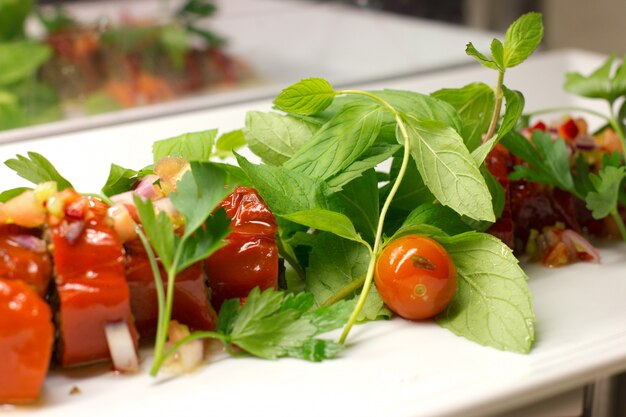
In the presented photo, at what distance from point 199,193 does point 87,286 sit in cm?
21

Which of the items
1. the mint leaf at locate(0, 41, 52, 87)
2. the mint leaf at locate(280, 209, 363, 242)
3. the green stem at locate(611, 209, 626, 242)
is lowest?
the green stem at locate(611, 209, 626, 242)

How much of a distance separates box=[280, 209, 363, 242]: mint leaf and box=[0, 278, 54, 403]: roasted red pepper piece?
41 cm

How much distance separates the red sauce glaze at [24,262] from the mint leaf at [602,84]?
1167 mm

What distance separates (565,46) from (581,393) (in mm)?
4241

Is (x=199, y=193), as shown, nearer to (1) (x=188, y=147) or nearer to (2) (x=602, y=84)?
(1) (x=188, y=147)

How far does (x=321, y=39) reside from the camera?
377 cm

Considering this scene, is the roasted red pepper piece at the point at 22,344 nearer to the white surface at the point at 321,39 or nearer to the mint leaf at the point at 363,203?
the mint leaf at the point at 363,203

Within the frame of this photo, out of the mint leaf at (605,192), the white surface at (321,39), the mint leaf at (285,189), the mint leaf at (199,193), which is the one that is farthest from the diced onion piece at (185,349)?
the white surface at (321,39)

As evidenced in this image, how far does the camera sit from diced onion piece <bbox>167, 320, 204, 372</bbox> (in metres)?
Result: 1.33

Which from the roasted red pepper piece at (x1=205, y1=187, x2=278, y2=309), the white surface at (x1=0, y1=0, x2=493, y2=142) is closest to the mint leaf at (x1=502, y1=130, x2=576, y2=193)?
the roasted red pepper piece at (x1=205, y1=187, x2=278, y2=309)

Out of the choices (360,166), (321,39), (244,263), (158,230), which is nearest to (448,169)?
(360,166)

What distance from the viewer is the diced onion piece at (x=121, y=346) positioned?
4.27ft

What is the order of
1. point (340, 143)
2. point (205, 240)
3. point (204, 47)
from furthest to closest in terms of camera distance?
point (204, 47) → point (340, 143) → point (205, 240)

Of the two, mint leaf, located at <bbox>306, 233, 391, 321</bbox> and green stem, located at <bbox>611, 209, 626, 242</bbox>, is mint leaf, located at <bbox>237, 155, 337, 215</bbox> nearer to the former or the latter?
mint leaf, located at <bbox>306, 233, 391, 321</bbox>
